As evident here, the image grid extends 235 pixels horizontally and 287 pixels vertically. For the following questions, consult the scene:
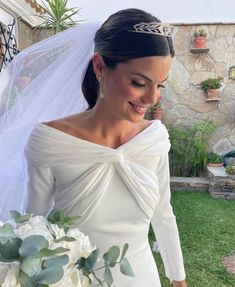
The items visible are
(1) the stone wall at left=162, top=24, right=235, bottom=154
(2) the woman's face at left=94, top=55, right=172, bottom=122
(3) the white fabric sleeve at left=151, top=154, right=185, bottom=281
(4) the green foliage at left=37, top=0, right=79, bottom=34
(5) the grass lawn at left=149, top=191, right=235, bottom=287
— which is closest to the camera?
(2) the woman's face at left=94, top=55, right=172, bottom=122

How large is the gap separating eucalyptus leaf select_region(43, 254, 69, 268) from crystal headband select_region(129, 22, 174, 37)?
0.54 m

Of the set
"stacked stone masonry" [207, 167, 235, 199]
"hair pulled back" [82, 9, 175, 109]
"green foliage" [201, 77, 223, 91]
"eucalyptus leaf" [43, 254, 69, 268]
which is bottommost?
"stacked stone masonry" [207, 167, 235, 199]

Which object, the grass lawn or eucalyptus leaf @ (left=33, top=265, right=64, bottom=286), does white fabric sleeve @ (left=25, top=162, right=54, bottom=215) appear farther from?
the grass lawn

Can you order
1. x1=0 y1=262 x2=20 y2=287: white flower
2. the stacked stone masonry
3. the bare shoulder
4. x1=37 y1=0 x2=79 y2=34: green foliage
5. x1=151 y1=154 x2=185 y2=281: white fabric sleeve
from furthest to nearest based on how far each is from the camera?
the stacked stone masonry
x1=37 y1=0 x2=79 y2=34: green foliage
x1=151 y1=154 x2=185 y2=281: white fabric sleeve
the bare shoulder
x1=0 y1=262 x2=20 y2=287: white flower

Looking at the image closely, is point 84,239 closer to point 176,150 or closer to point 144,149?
point 144,149

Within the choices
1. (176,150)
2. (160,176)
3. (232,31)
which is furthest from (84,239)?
(232,31)

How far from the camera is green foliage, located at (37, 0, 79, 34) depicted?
410 centimetres

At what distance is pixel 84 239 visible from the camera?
1.66 ft

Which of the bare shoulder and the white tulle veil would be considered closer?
the bare shoulder

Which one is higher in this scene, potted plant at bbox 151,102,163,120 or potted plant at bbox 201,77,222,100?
potted plant at bbox 201,77,222,100

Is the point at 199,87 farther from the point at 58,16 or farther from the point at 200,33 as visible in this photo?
the point at 58,16

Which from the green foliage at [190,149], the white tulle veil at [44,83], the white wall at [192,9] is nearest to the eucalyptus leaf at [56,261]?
the white tulle veil at [44,83]

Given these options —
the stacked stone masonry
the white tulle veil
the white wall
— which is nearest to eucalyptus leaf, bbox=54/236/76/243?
the white tulle veil

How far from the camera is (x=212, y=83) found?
15.6ft
